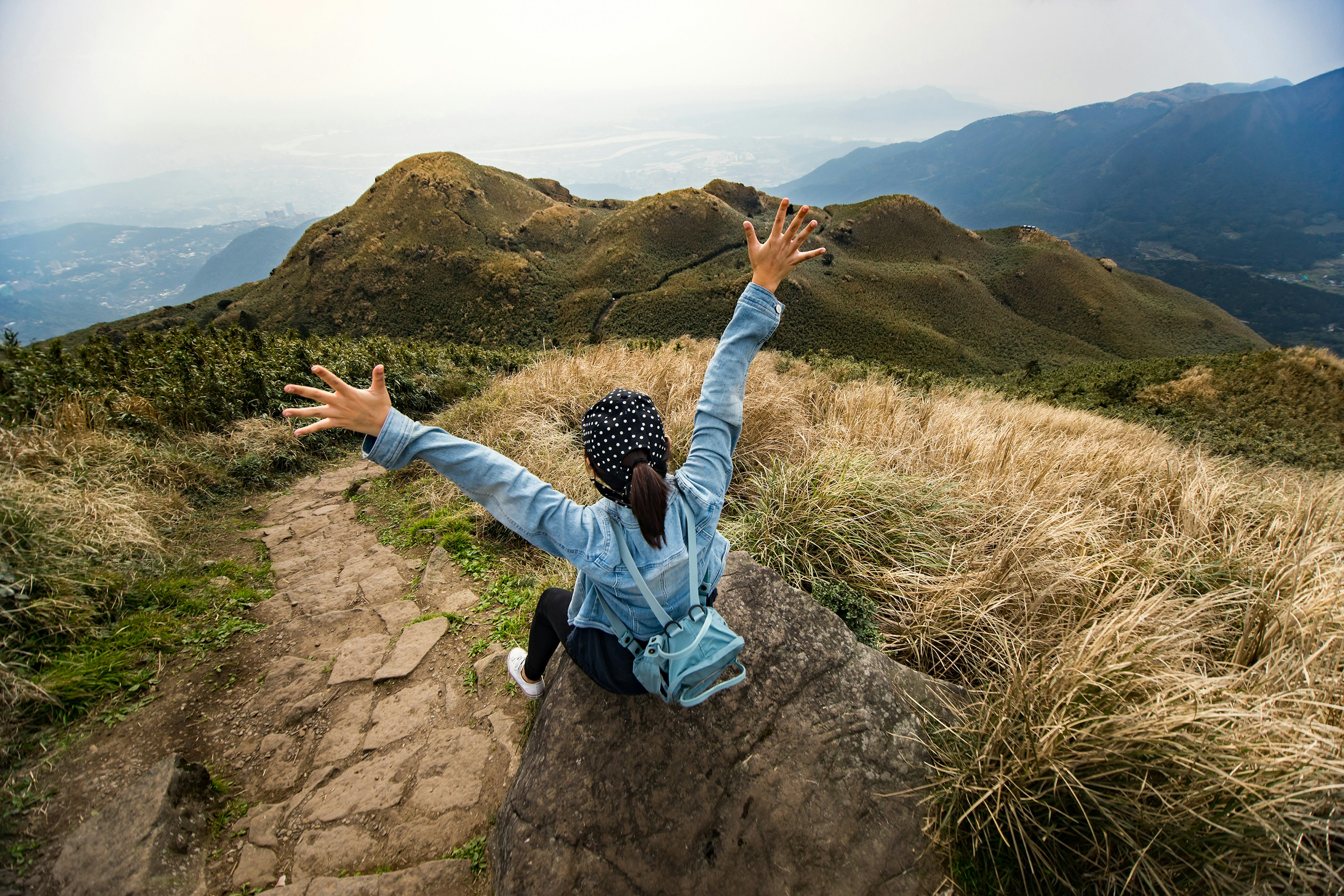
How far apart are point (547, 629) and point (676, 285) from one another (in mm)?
69859

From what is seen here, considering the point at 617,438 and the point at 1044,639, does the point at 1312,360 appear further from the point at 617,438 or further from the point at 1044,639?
the point at 617,438

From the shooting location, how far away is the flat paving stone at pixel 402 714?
2.49 metres

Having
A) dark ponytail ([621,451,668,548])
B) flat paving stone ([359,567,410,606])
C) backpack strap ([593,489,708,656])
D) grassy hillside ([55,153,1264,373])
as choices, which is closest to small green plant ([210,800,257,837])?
flat paving stone ([359,567,410,606])

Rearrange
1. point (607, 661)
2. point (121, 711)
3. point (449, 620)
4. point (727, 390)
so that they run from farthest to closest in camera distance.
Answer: point (449, 620) → point (121, 711) → point (727, 390) → point (607, 661)

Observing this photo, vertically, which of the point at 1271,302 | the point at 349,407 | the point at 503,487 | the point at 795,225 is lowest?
the point at 1271,302

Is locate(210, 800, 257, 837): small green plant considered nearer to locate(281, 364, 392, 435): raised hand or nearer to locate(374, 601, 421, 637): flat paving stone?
locate(374, 601, 421, 637): flat paving stone

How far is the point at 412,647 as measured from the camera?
3016 mm

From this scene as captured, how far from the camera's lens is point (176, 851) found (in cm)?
190

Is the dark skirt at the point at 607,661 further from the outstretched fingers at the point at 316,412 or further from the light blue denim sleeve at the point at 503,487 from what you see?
the outstretched fingers at the point at 316,412

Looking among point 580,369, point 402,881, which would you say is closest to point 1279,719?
point 402,881

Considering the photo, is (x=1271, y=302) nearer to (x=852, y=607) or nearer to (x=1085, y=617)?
(x=1085, y=617)

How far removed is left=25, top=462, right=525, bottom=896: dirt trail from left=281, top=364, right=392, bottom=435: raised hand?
1.70 metres

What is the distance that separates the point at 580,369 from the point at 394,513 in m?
2.82

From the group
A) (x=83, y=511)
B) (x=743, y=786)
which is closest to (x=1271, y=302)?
(x=743, y=786)
